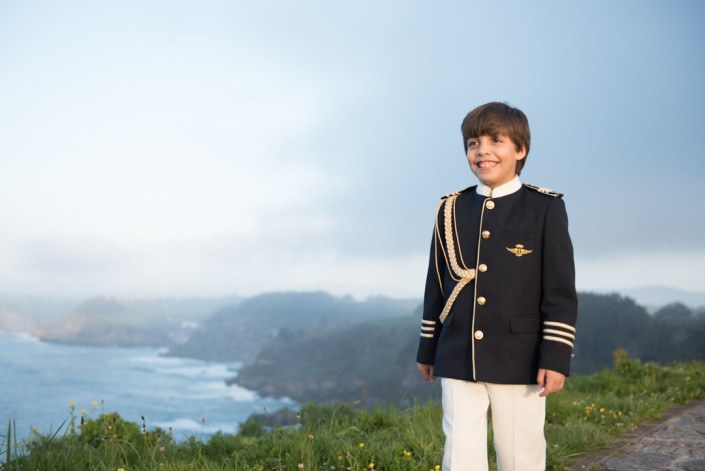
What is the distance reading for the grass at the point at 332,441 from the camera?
3.27 metres

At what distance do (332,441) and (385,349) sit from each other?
365 ft

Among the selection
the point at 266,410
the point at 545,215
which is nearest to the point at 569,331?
the point at 545,215

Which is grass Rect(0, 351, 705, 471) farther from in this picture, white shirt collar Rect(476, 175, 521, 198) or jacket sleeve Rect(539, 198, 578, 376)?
white shirt collar Rect(476, 175, 521, 198)

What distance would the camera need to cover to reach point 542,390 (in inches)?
97.5

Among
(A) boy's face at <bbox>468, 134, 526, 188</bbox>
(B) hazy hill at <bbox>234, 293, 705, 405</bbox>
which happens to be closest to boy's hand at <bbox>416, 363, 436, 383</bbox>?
(A) boy's face at <bbox>468, 134, 526, 188</bbox>

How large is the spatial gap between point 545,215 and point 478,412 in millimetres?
873

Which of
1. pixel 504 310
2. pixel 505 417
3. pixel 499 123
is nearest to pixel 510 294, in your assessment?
pixel 504 310

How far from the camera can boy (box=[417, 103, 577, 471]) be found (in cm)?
244

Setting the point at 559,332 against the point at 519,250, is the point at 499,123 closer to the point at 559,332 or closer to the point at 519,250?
the point at 519,250

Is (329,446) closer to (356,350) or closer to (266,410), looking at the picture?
(266,410)

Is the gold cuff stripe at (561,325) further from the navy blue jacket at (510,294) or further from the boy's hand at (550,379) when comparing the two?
the boy's hand at (550,379)

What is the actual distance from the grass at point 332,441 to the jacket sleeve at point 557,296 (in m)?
1.35

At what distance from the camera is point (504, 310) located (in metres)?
2.49

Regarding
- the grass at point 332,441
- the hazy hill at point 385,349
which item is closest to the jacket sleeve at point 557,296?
the grass at point 332,441
